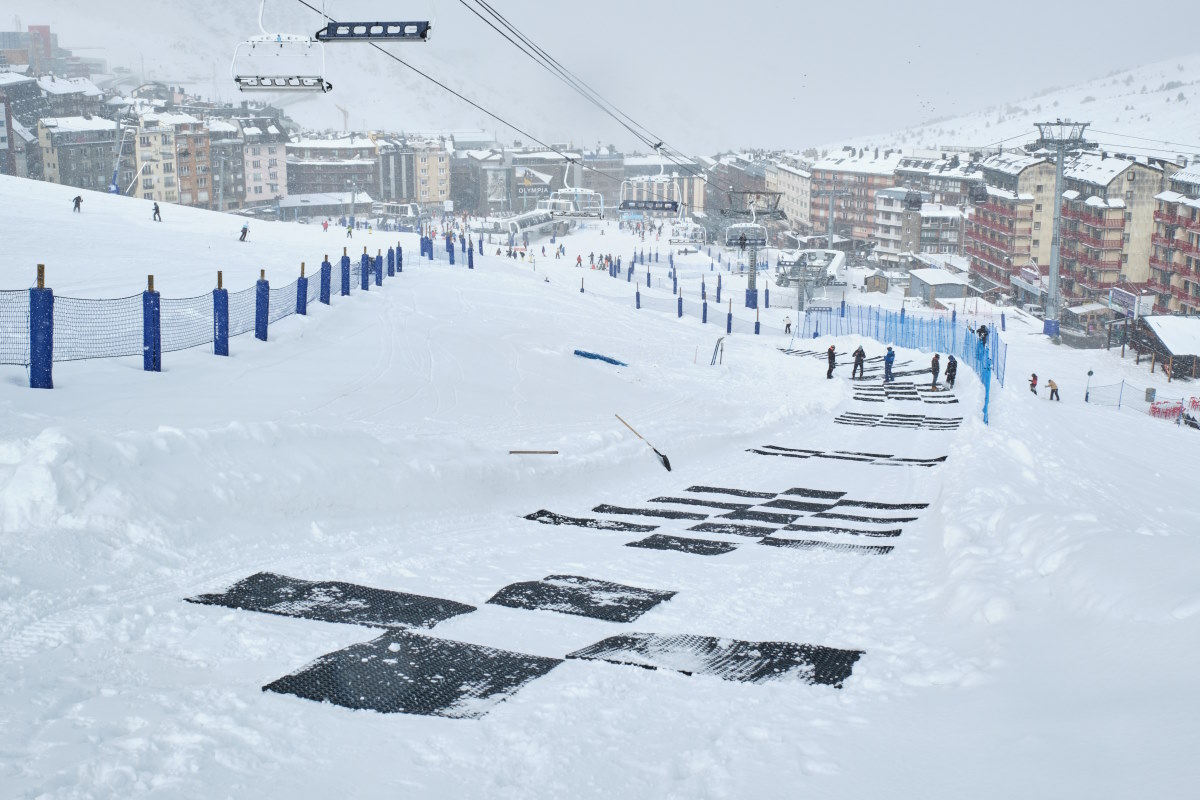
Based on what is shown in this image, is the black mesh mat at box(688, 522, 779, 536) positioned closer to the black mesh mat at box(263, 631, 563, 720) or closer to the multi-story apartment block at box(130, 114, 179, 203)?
the black mesh mat at box(263, 631, 563, 720)

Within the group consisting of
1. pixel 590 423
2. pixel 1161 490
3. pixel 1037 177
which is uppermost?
pixel 1037 177

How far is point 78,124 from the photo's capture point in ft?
284

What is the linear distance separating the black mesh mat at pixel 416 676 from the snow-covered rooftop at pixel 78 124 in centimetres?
9238

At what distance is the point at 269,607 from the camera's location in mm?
6035

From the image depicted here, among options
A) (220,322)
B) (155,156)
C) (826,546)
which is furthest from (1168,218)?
(155,156)

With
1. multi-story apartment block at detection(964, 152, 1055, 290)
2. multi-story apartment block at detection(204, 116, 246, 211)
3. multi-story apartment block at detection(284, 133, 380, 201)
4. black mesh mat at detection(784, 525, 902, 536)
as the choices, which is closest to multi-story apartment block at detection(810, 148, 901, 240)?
multi-story apartment block at detection(964, 152, 1055, 290)

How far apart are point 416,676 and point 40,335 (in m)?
7.12

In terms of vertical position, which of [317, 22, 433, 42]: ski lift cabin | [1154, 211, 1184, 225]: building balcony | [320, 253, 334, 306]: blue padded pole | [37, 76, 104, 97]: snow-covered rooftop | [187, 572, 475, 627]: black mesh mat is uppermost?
[37, 76, 104, 97]: snow-covered rooftop

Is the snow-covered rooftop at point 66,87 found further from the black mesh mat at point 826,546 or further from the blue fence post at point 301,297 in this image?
the black mesh mat at point 826,546

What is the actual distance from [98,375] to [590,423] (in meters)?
6.50

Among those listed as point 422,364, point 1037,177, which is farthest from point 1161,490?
point 1037,177

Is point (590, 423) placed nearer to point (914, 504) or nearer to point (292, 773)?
point (914, 504)

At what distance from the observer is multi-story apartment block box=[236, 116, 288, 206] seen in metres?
102

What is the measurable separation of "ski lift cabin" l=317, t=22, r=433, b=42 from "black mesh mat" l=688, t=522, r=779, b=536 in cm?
629
